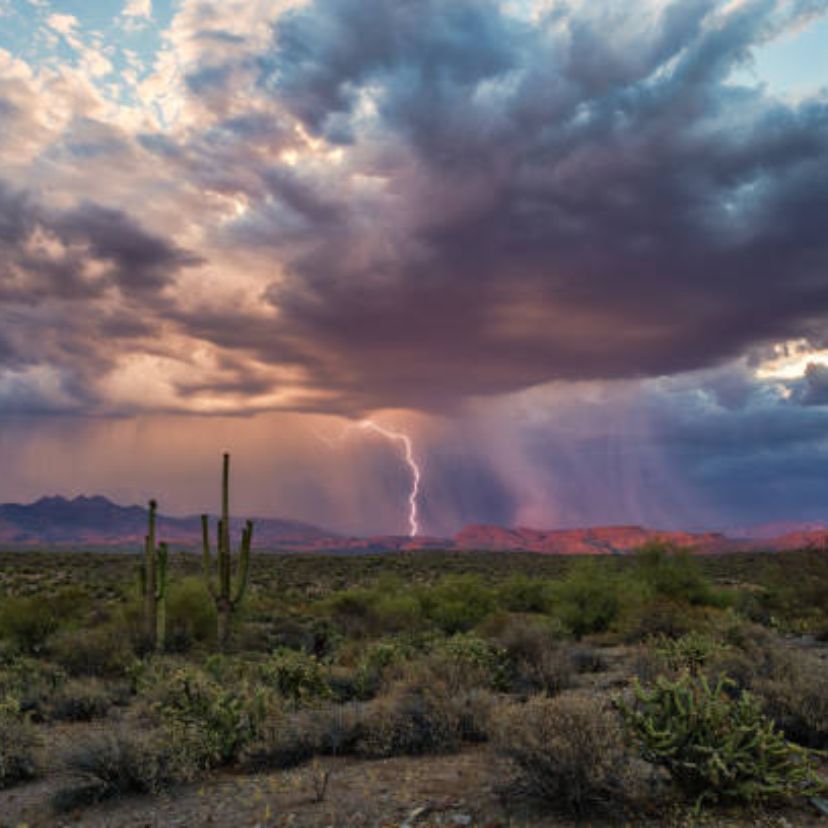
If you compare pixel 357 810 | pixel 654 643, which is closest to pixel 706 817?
A: pixel 357 810

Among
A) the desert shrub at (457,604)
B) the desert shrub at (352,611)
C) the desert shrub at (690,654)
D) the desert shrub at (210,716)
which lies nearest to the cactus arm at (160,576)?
the desert shrub at (352,611)

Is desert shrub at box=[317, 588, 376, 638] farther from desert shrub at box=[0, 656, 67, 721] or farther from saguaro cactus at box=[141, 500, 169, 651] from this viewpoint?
desert shrub at box=[0, 656, 67, 721]

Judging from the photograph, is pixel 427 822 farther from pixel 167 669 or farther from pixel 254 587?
pixel 254 587

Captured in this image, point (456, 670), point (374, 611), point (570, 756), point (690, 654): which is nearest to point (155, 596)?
point (374, 611)

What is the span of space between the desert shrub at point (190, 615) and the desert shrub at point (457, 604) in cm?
763

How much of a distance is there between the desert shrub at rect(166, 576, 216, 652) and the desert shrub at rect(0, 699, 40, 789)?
41.6 feet

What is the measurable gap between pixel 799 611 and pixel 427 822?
2571cm

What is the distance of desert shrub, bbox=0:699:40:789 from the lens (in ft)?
32.1

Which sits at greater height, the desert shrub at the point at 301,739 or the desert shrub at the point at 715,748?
the desert shrub at the point at 715,748

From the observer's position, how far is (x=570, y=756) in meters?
7.16

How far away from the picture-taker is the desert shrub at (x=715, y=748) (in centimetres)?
711

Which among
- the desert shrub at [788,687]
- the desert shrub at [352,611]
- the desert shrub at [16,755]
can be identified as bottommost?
the desert shrub at [352,611]

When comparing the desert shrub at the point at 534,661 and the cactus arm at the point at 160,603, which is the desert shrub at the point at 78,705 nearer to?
the cactus arm at the point at 160,603

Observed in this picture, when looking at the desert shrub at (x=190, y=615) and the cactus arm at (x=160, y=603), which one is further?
the desert shrub at (x=190, y=615)
